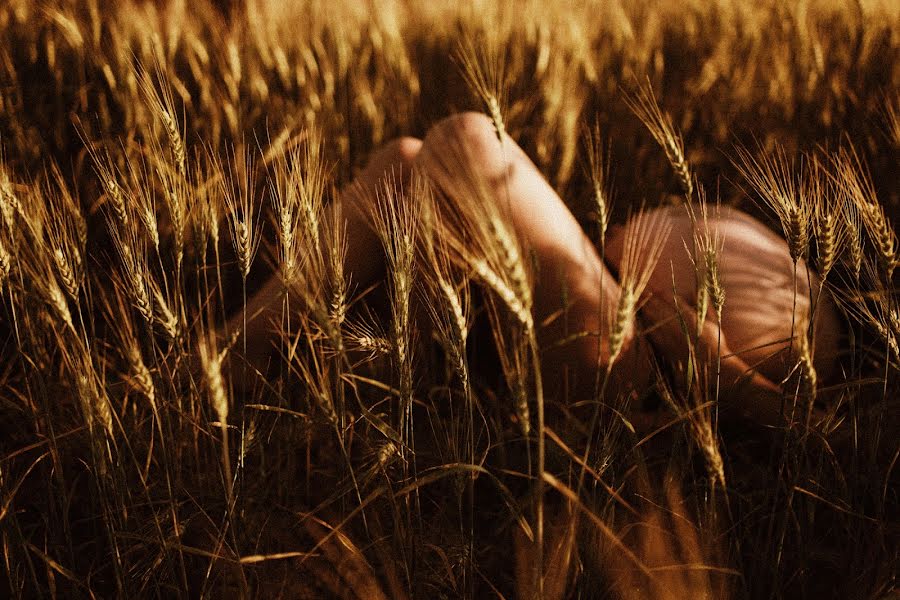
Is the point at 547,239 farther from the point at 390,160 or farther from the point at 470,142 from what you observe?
the point at 390,160

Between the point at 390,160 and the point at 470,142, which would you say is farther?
the point at 390,160

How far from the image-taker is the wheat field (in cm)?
74

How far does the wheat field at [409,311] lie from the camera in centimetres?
74

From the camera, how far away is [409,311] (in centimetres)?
110

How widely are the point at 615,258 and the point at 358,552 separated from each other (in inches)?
32.5

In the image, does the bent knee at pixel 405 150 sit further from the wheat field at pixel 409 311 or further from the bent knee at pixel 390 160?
the wheat field at pixel 409 311

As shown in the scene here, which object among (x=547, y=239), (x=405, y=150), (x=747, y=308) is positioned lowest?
(x=747, y=308)

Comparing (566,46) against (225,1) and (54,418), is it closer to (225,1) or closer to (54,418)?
(225,1)

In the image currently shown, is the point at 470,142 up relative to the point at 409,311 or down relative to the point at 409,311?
up

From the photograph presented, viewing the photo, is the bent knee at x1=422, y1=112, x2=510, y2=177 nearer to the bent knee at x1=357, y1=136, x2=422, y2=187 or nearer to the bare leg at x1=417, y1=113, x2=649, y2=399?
the bare leg at x1=417, y1=113, x2=649, y2=399

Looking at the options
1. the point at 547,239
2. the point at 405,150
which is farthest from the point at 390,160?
the point at 547,239

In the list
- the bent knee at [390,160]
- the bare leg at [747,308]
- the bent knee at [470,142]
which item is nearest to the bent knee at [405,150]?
the bent knee at [390,160]

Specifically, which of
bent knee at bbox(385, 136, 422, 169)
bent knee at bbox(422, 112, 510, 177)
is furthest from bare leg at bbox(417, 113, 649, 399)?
bent knee at bbox(385, 136, 422, 169)

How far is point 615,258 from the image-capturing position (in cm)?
139
